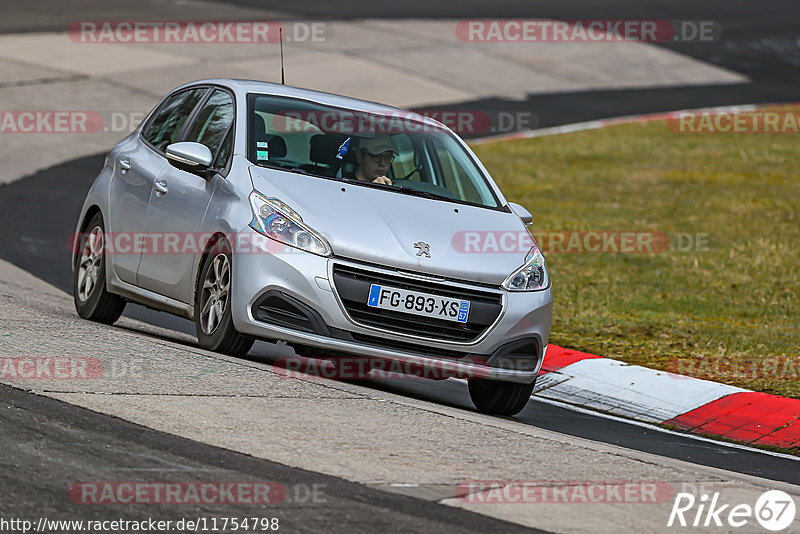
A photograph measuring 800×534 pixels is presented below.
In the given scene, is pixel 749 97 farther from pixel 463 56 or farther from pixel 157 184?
pixel 157 184

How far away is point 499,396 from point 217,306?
5.65ft

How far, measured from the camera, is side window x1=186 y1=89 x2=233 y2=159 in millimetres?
8242

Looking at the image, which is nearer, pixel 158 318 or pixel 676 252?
pixel 158 318

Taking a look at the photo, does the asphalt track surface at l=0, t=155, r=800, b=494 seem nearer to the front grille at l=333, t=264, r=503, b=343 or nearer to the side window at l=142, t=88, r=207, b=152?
the front grille at l=333, t=264, r=503, b=343

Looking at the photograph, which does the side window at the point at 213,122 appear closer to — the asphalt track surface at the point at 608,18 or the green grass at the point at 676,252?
the green grass at the point at 676,252

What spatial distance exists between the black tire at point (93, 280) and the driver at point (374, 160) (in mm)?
1916

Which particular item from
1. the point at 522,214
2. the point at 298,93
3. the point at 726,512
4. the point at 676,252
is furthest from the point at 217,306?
the point at 676,252

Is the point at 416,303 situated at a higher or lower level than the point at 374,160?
lower

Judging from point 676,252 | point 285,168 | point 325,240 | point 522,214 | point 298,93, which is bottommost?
point 676,252

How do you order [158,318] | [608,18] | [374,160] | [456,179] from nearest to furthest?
[374,160] → [456,179] → [158,318] → [608,18]

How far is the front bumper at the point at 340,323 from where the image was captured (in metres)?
7.12

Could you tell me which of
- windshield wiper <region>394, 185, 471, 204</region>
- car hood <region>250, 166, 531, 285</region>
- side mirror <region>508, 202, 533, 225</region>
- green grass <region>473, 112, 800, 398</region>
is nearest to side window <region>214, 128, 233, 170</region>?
car hood <region>250, 166, 531, 285</region>

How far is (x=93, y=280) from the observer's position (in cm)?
902

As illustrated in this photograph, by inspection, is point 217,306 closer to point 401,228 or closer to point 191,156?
point 191,156
